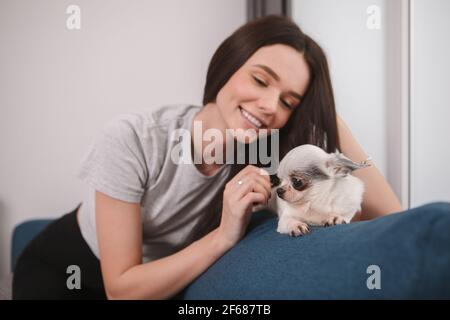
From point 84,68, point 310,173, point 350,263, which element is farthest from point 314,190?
point 84,68

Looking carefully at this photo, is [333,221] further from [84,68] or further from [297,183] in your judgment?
[84,68]

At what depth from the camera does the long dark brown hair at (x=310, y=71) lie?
571 mm

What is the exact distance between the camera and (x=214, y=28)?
0.66m

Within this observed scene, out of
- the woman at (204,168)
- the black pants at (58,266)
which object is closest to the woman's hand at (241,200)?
the woman at (204,168)

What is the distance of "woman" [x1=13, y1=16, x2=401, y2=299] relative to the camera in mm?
551

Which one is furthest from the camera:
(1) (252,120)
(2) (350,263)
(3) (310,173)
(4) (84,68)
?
(4) (84,68)

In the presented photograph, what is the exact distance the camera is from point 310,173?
0.47 meters

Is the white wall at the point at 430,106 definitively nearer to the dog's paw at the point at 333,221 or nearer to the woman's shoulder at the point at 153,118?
the dog's paw at the point at 333,221

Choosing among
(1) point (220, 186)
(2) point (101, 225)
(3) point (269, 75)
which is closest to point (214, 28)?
(3) point (269, 75)

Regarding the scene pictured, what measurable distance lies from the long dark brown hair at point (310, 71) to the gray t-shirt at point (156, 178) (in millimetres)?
129

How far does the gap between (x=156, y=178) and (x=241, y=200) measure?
18cm

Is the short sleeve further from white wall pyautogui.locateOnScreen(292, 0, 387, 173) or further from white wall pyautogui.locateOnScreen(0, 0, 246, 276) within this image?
white wall pyautogui.locateOnScreen(292, 0, 387, 173)

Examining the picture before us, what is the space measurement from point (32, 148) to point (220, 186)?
0.36 meters

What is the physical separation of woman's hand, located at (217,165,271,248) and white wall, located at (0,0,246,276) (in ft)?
0.71
